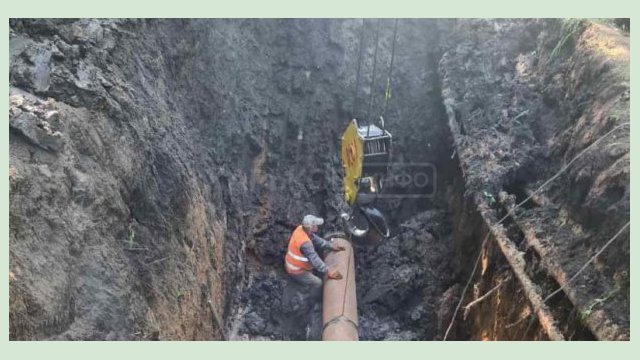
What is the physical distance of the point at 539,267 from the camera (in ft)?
19.9

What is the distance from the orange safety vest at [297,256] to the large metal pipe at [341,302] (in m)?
0.39

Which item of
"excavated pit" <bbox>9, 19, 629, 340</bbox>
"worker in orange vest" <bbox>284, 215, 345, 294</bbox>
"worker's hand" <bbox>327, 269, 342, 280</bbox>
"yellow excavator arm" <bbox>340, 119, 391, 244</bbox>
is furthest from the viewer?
"worker's hand" <bbox>327, 269, 342, 280</bbox>

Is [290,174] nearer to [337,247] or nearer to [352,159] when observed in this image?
[337,247]

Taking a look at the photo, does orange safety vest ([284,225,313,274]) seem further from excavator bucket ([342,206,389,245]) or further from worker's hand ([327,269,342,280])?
excavator bucket ([342,206,389,245])

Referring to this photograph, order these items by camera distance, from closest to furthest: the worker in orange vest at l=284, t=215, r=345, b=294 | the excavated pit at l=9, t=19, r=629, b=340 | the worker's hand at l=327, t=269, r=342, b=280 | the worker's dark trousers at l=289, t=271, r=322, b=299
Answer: the excavated pit at l=9, t=19, r=629, b=340 → the worker in orange vest at l=284, t=215, r=345, b=294 → the worker's hand at l=327, t=269, r=342, b=280 → the worker's dark trousers at l=289, t=271, r=322, b=299

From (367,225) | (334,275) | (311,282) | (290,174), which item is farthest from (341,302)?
(290,174)

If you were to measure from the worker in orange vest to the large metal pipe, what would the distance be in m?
0.16

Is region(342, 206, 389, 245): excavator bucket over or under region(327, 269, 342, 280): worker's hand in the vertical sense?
over

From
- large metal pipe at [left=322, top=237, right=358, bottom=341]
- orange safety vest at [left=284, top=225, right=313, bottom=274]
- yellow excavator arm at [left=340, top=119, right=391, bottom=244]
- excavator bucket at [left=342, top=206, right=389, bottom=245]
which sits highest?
yellow excavator arm at [left=340, top=119, right=391, bottom=244]

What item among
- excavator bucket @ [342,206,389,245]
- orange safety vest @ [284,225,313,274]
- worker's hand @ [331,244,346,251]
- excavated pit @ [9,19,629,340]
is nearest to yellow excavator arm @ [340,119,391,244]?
excavator bucket @ [342,206,389,245]

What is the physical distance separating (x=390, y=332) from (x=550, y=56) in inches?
182

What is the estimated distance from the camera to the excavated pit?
16.5 feet

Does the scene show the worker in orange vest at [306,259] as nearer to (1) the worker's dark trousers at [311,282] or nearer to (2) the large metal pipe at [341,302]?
(1) the worker's dark trousers at [311,282]

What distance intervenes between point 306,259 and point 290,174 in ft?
7.23
